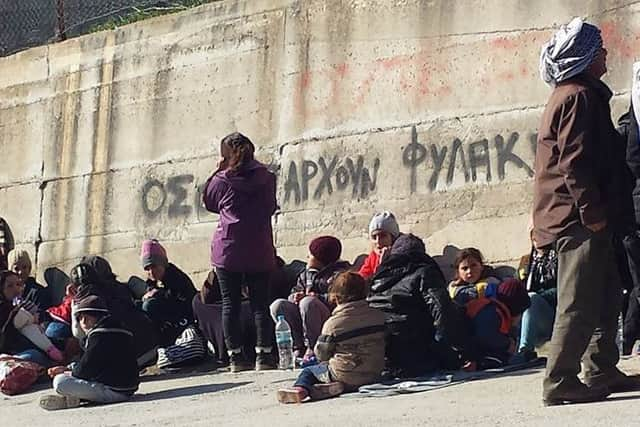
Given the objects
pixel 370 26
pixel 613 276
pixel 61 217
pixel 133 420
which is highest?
pixel 370 26

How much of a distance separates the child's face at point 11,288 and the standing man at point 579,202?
5382 millimetres

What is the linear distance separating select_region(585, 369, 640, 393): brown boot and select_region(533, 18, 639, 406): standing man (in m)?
0.03

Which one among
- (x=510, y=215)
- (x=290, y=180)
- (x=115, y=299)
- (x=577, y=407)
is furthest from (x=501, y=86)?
(x=577, y=407)

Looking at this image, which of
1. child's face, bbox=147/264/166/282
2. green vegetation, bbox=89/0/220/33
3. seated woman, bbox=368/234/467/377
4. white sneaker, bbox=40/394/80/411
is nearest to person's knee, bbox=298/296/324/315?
seated woman, bbox=368/234/467/377

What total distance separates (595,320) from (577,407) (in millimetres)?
433

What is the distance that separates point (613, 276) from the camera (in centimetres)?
651

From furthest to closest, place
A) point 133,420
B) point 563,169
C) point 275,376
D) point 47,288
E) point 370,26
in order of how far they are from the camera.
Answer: point 47,288 → point 370,26 → point 275,376 → point 133,420 → point 563,169

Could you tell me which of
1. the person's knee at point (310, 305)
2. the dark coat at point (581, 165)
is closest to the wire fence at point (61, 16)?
the person's knee at point (310, 305)

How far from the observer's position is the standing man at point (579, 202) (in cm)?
636

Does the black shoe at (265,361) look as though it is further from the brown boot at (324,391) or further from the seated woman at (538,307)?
the seated woman at (538,307)

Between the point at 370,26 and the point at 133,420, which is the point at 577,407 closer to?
the point at 133,420

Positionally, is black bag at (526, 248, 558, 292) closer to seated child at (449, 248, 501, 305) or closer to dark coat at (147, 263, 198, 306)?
seated child at (449, 248, 501, 305)

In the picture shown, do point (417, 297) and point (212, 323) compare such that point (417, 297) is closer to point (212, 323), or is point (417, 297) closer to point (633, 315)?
Answer: point (633, 315)

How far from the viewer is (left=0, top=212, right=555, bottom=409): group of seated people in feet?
26.9
